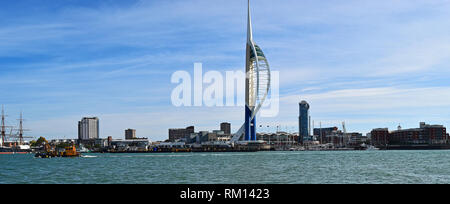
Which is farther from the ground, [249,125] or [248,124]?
[248,124]

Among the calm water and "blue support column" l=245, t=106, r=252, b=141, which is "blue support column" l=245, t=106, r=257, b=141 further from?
the calm water

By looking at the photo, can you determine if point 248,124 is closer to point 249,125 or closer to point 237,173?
point 249,125

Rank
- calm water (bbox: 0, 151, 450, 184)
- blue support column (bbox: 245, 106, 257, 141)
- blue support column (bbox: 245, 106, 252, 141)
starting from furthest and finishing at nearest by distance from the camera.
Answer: blue support column (bbox: 245, 106, 257, 141) < blue support column (bbox: 245, 106, 252, 141) < calm water (bbox: 0, 151, 450, 184)

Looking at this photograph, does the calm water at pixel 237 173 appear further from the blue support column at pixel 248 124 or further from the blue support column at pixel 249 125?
the blue support column at pixel 249 125

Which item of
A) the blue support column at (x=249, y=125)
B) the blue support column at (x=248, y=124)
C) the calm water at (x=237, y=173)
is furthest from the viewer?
the blue support column at (x=249, y=125)

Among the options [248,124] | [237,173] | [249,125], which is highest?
[248,124]

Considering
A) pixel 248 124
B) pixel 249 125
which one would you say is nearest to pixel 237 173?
pixel 249 125

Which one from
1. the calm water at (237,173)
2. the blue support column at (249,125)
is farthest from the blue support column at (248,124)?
the calm water at (237,173)

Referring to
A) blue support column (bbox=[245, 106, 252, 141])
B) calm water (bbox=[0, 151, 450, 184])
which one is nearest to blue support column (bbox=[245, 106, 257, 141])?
blue support column (bbox=[245, 106, 252, 141])

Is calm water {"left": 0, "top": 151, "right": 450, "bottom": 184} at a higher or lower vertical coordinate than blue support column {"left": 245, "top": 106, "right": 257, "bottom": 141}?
lower

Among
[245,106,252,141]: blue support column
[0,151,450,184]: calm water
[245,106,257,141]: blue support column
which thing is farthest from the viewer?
[245,106,257,141]: blue support column
